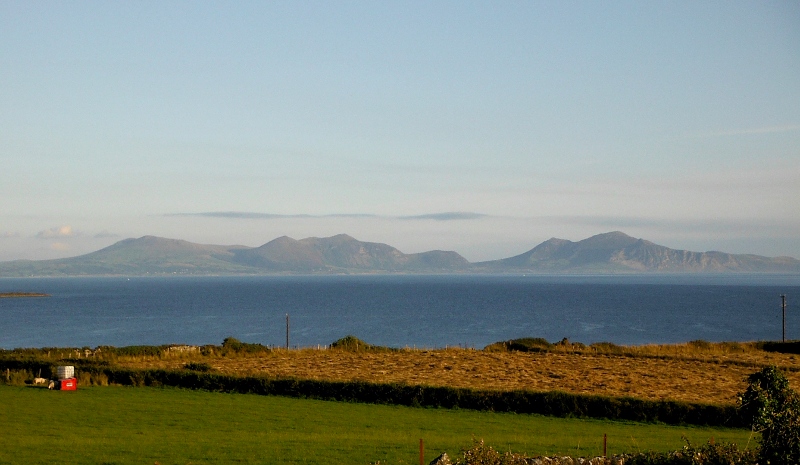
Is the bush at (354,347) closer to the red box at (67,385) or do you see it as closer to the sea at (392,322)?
the sea at (392,322)

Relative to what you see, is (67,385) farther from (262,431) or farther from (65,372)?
(262,431)

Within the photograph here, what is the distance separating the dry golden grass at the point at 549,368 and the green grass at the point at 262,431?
6331 millimetres

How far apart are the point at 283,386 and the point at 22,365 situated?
53.6 ft

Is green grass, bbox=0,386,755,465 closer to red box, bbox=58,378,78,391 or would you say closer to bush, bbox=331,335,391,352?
red box, bbox=58,378,78,391

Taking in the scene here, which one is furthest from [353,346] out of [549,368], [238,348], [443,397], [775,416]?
[775,416]

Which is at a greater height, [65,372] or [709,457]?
[709,457]

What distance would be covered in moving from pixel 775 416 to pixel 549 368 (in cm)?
3209

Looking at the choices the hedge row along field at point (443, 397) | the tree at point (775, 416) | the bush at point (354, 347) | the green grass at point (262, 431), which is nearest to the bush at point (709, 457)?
the tree at point (775, 416)

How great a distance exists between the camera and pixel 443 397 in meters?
31.2

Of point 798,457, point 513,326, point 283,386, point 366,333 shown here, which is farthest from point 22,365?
point 513,326

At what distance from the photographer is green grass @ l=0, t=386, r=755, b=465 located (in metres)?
19.2

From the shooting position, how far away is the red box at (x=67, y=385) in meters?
34.3

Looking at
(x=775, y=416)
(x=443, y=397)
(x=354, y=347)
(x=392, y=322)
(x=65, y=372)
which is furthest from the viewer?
(x=392, y=322)

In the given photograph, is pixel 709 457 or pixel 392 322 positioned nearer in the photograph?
pixel 709 457
